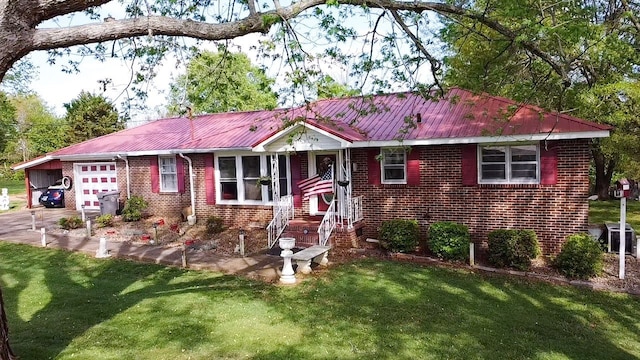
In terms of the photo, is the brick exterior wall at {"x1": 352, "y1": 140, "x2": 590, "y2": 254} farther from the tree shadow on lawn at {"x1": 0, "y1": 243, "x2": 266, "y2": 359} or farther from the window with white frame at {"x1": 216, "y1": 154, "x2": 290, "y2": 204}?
the tree shadow on lawn at {"x1": 0, "y1": 243, "x2": 266, "y2": 359}

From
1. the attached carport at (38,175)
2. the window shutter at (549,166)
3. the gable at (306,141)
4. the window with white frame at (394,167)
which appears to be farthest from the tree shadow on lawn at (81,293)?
the attached carport at (38,175)

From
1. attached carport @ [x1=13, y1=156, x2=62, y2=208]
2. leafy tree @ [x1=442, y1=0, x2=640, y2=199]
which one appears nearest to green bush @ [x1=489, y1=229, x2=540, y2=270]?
leafy tree @ [x1=442, y1=0, x2=640, y2=199]

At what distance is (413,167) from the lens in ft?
42.0

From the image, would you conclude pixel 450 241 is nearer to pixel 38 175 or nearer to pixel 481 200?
pixel 481 200

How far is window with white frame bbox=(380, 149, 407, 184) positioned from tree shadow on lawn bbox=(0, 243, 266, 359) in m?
5.61

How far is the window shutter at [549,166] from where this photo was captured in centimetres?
1125

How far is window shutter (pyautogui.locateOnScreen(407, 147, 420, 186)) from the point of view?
1276cm

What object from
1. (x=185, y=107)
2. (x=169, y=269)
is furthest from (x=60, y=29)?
(x=169, y=269)

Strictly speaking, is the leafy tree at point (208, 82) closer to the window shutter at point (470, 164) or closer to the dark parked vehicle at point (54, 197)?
the window shutter at point (470, 164)

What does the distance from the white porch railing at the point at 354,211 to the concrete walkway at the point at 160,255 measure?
2417mm

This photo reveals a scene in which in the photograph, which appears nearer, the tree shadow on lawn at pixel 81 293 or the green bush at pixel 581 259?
the tree shadow on lawn at pixel 81 293

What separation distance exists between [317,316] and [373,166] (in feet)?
21.9

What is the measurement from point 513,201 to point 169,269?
9.05 metres

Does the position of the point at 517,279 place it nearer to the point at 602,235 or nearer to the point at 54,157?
the point at 602,235
